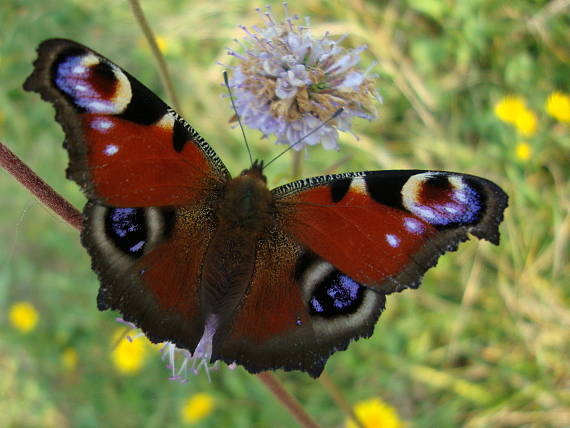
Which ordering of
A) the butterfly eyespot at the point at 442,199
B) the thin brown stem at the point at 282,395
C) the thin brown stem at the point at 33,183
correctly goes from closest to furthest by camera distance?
the thin brown stem at the point at 33,183 < the butterfly eyespot at the point at 442,199 < the thin brown stem at the point at 282,395

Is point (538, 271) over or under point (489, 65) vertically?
under

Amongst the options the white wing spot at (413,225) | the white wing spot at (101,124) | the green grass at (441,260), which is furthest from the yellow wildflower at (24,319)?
the white wing spot at (413,225)

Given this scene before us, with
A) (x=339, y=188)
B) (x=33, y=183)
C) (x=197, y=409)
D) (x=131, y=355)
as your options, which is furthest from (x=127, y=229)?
(x=131, y=355)

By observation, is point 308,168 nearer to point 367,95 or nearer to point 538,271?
point 538,271

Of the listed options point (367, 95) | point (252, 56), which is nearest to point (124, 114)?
point (252, 56)

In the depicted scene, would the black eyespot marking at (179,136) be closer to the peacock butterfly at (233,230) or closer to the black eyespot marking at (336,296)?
the peacock butterfly at (233,230)

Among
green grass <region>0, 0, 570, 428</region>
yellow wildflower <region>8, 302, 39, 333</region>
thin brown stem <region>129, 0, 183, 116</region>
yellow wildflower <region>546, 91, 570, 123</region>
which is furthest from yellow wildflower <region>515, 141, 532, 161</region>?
yellow wildflower <region>8, 302, 39, 333</region>

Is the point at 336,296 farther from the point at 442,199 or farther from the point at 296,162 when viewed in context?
the point at 296,162
